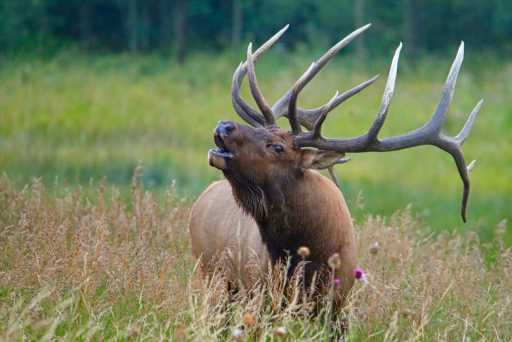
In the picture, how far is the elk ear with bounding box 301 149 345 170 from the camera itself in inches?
271

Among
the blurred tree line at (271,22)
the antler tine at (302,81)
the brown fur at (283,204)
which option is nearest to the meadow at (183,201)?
the brown fur at (283,204)

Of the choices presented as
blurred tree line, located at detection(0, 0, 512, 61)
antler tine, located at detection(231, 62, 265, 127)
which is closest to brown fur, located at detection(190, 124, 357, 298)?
antler tine, located at detection(231, 62, 265, 127)

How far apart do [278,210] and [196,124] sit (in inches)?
487

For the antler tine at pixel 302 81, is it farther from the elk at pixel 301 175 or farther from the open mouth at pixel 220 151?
the open mouth at pixel 220 151

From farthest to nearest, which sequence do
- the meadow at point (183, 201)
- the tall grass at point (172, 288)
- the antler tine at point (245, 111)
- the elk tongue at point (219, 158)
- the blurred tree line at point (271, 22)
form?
the blurred tree line at point (271, 22), the antler tine at point (245, 111), the elk tongue at point (219, 158), the meadow at point (183, 201), the tall grass at point (172, 288)

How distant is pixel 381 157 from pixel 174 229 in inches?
348

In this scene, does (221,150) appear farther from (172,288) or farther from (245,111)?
(172,288)

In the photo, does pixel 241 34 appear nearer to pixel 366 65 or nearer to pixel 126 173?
pixel 366 65

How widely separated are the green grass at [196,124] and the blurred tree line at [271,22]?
19.0 feet

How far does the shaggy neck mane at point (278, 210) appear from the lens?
6.76 m

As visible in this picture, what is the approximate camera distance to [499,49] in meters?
32.5

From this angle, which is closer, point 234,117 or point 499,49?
point 234,117

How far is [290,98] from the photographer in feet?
22.5

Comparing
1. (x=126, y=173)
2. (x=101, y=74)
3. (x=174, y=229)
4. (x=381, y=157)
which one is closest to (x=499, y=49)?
(x=101, y=74)
